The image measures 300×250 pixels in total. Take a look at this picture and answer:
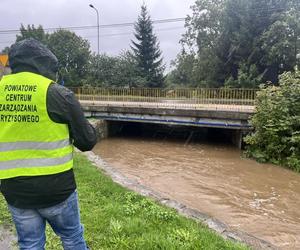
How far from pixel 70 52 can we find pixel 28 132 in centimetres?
4159

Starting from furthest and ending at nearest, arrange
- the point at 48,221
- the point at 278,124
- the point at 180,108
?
the point at 180,108, the point at 278,124, the point at 48,221

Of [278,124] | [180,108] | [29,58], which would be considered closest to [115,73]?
[180,108]

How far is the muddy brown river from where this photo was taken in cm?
705

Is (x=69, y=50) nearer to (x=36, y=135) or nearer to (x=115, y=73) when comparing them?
(x=115, y=73)

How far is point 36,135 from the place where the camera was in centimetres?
202

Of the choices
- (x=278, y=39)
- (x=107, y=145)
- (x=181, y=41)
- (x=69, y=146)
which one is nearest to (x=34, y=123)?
(x=69, y=146)

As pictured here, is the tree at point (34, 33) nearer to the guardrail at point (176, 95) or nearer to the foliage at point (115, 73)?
the foliage at point (115, 73)

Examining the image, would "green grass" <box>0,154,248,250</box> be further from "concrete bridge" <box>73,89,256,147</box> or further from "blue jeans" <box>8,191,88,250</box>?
"concrete bridge" <box>73,89,256,147</box>

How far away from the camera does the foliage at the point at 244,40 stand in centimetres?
2622

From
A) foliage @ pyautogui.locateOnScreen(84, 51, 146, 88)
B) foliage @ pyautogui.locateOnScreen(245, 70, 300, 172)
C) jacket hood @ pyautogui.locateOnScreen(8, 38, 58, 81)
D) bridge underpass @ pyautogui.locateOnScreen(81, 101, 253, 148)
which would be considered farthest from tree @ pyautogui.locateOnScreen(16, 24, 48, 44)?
jacket hood @ pyautogui.locateOnScreen(8, 38, 58, 81)

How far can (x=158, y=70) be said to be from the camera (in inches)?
1458

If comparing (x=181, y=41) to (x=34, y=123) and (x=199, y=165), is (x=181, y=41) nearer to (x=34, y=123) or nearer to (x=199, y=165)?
(x=199, y=165)

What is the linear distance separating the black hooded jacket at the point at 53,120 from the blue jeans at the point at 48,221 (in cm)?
6

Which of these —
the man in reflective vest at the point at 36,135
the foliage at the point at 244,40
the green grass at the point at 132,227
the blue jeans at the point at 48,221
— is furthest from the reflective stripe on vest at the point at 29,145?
the foliage at the point at 244,40
